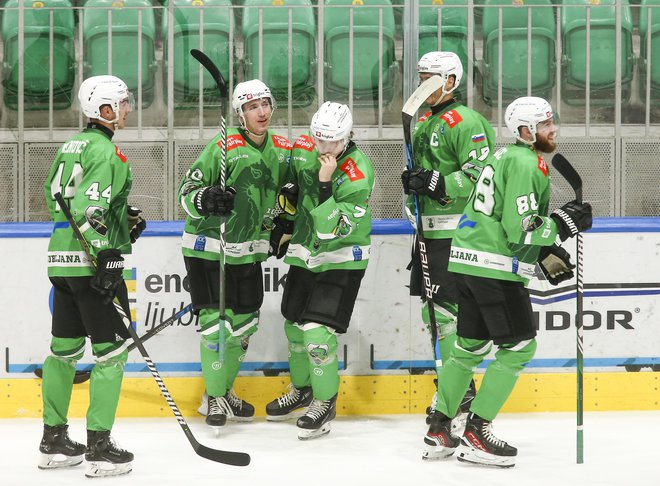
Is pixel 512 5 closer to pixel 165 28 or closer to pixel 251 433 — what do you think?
pixel 165 28

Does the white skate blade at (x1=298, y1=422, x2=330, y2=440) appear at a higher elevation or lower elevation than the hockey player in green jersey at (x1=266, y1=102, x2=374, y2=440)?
lower

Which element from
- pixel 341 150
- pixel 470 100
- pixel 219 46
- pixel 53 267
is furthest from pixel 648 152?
pixel 53 267

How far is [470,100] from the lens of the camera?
18.6ft

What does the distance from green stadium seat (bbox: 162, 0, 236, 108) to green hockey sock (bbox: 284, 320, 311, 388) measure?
56.9 inches

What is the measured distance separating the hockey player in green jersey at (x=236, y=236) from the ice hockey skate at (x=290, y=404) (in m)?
0.18

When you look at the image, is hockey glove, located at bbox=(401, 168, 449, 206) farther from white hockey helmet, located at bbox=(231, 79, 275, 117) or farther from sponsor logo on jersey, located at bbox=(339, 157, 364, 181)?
white hockey helmet, located at bbox=(231, 79, 275, 117)

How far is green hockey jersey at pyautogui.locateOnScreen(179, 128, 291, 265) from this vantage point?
4797 mm

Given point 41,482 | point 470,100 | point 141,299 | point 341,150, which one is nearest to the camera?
point 41,482

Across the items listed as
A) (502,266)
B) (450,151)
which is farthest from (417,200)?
(502,266)

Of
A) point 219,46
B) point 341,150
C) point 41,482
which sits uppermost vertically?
point 219,46

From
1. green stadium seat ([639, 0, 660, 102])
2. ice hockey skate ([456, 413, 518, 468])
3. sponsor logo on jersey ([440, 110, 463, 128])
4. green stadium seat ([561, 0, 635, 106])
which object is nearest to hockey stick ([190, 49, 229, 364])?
sponsor logo on jersey ([440, 110, 463, 128])

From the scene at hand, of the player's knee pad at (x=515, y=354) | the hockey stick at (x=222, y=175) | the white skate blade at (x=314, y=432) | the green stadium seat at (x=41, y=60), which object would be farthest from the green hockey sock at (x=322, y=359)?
the green stadium seat at (x=41, y=60)

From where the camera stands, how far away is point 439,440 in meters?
4.27

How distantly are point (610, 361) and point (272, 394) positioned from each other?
1.49 meters
